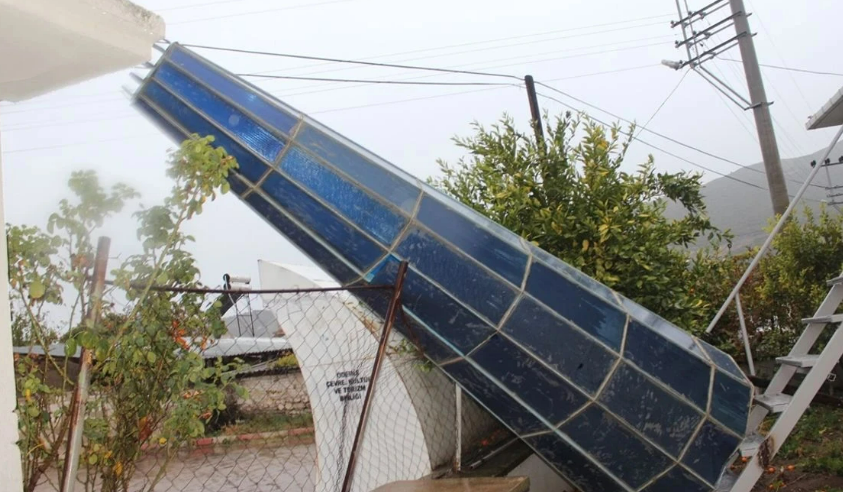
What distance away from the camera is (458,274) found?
3.07 metres

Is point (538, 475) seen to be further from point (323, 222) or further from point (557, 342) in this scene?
point (323, 222)

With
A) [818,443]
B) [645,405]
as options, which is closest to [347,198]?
[645,405]

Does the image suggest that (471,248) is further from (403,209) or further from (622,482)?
(622,482)

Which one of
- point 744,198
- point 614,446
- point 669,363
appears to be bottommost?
point 614,446

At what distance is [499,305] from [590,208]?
7.28ft

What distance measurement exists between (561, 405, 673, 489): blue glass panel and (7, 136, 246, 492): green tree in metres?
1.84

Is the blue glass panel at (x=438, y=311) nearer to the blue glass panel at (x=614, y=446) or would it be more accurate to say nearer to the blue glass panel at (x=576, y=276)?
the blue glass panel at (x=576, y=276)

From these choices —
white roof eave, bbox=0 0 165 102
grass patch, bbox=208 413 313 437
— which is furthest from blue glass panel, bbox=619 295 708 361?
grass patch, bbox=208 413 313 437

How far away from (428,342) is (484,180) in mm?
2379

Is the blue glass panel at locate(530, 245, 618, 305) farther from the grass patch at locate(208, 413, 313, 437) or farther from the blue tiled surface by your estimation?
the grass patch at locate(208, 413, 313, 437)

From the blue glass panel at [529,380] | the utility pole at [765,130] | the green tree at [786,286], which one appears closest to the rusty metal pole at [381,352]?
the blue glass panel at [529,380]

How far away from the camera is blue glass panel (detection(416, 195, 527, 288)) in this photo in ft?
10.1

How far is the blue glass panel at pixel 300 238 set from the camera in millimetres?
3225

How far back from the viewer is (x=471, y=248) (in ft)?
10.2
